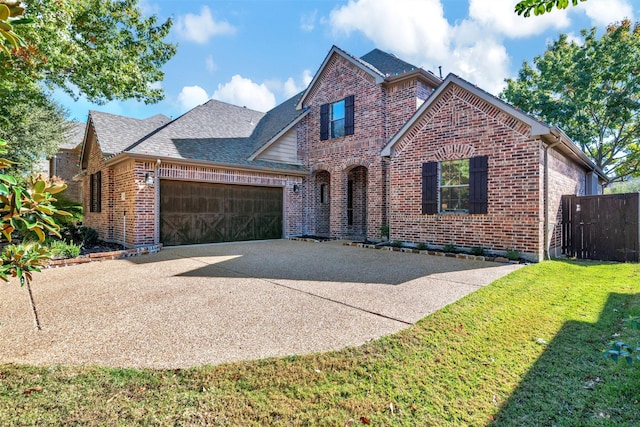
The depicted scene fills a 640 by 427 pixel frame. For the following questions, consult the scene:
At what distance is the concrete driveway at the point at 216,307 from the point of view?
10.2 feet

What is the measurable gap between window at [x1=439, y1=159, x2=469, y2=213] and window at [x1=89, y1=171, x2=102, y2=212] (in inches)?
512

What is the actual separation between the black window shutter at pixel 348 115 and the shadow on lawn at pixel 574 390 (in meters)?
10.6

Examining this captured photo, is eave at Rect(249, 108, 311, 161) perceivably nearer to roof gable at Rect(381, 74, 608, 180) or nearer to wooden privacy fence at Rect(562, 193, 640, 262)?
roof gable at Rect(381, 74, 608, 180)

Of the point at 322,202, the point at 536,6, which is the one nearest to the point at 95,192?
the point at 322,202

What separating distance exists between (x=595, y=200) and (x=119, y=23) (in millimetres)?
15508

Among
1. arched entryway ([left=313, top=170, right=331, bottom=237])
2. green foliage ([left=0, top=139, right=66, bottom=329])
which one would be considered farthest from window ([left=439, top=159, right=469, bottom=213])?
green foliage ([left=0, top=139, right=66, bottom=329])

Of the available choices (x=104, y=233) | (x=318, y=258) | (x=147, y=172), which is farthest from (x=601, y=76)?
(x=104, y=233)

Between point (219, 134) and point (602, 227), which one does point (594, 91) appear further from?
point (219, 134)

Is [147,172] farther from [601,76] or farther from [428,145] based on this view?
[601,76]

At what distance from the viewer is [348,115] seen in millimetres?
12898

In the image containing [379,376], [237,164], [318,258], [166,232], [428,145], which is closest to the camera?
[379,376]

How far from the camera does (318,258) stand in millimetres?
8281

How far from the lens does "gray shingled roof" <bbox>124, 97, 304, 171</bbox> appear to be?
10648 millimetres

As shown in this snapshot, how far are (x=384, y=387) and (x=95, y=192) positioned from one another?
603 inches
